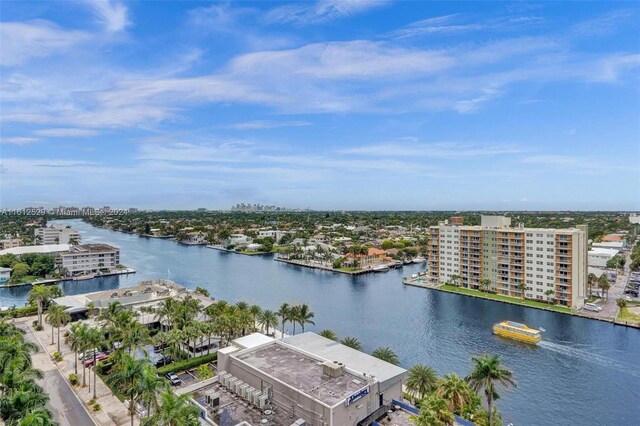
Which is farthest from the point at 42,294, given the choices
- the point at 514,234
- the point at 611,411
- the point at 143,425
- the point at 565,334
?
the point at 514,234

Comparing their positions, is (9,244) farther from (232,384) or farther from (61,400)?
(232,384)

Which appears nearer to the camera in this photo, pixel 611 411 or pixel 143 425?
pixel 143 425

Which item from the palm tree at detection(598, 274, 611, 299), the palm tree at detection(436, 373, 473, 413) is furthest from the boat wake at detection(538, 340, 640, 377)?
the palm tree at detection(436, 373, 473, 413)

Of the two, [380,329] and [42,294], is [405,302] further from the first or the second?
[42,294]

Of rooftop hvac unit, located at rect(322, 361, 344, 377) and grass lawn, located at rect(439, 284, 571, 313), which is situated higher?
rooftop hvac unit, located at rect(322, 361, 344, 377)

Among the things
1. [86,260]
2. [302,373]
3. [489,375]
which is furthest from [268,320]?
[86,260]

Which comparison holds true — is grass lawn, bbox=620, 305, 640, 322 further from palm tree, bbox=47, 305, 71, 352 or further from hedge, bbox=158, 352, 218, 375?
palm tree, bbox=47, 305, 71, 352
